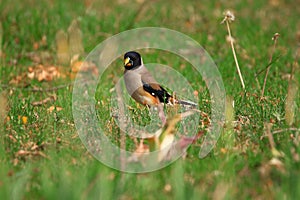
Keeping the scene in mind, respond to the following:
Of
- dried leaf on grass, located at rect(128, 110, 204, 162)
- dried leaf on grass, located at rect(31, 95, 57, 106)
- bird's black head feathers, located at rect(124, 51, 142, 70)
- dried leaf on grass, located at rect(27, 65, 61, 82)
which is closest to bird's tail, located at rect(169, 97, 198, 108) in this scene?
bird's black head feathers, located at rect(124, 51, 142, 70)

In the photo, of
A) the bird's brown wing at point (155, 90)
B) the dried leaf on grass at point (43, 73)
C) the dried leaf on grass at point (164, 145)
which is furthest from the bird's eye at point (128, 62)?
the dried leaf on grass at point (164, 145)

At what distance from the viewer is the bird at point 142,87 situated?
5.57 metres

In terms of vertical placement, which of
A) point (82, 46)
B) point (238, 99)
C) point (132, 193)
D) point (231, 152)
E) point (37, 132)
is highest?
point (82, 46)

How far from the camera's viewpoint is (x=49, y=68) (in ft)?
24.3

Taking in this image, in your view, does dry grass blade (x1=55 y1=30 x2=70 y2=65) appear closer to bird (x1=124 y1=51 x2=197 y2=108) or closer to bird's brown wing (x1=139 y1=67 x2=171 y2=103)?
bird (x1=124 y1=51 x2=197 y2=108)

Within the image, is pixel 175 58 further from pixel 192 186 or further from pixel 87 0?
pixel 192 186

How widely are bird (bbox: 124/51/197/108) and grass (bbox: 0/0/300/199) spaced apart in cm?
30

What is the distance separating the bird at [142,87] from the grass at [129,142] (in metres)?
0.30

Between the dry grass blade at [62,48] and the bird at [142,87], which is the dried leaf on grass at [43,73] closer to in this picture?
the dry grass blade at [62,48]

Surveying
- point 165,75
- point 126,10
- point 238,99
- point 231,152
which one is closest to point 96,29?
point 126,10

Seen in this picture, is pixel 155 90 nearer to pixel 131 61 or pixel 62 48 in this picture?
pixel 131 61

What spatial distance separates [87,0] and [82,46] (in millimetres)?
2178

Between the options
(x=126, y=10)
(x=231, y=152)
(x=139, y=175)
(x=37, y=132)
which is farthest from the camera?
(x=126, y=10)

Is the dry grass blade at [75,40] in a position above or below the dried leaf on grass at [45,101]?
above
